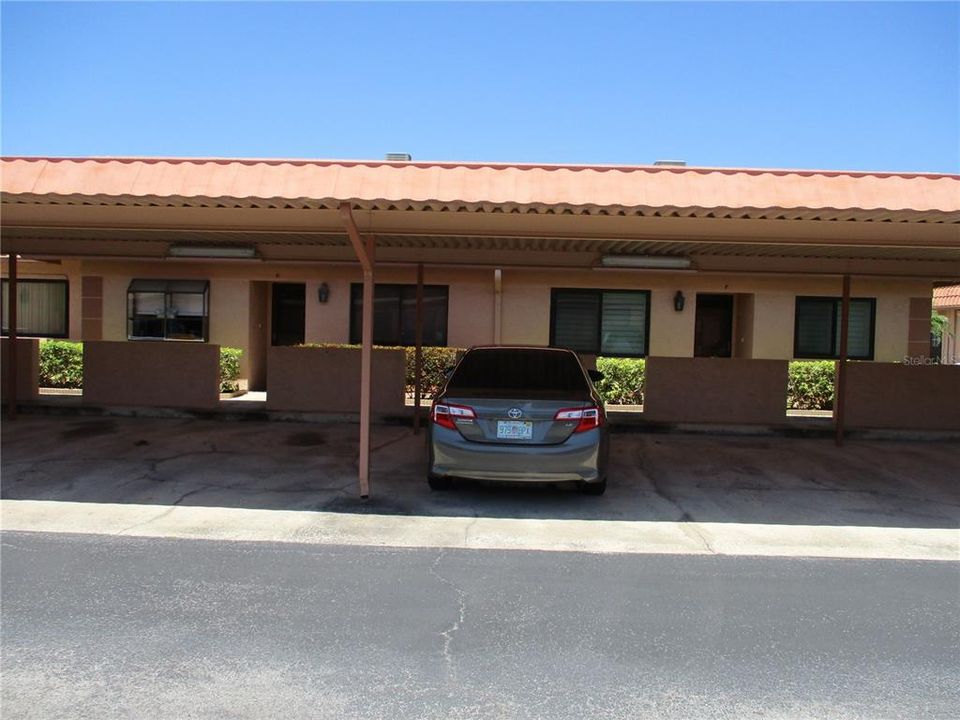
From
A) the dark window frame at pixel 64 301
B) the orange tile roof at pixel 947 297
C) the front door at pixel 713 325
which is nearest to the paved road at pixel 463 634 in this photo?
the front door at pixel 713 325

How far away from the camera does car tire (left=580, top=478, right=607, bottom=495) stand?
6949 millimetres

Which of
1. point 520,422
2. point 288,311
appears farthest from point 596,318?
point 520,422

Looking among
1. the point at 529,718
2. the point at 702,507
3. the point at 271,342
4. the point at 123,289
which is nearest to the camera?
the point at 529,718

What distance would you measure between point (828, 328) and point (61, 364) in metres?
15.8

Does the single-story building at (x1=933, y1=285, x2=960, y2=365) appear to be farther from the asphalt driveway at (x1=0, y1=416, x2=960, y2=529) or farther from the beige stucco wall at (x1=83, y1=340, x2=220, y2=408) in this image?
the beige stucco wall at (x1=83, y1=340, x2=220, y2=408)

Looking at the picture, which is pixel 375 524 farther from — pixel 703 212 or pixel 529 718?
pixel 703 212

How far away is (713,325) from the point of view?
16.5 metres

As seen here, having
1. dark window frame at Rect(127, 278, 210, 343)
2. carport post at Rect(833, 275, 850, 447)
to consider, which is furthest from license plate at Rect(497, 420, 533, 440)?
dark window frame at Rect(127, 278, 210, 343)

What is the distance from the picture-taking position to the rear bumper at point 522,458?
251 inches

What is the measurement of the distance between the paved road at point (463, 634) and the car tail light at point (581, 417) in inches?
53.8

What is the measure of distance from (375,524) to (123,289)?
11735 mm

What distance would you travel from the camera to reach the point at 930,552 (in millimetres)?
5691

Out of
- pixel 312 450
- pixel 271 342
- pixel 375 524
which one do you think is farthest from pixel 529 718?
pixel 271 342

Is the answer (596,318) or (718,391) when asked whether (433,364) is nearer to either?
(596,318)
